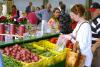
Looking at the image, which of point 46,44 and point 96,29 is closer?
point 46,44

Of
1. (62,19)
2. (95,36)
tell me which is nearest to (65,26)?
(62,19)

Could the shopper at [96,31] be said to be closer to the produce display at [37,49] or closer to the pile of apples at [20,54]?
the produce display at [37,49]

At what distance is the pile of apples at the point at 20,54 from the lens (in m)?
4.55

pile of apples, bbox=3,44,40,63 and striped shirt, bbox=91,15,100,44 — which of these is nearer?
pile of apples, bbox=3,44,40,63

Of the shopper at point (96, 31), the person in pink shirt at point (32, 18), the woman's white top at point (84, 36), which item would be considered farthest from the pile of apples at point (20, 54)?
the person in pink shirt at point (32, 18)

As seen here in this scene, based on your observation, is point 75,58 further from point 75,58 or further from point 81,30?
point 81,30

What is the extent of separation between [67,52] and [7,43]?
3.35 ft

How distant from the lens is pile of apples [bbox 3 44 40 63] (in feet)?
14.9

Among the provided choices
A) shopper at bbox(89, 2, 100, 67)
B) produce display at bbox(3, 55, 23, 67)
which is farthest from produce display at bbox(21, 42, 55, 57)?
shopper at bbox(89, 2, 100, 67)

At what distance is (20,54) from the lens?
4.64 metres

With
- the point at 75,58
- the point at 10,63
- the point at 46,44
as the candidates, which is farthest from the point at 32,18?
the point at 10,63

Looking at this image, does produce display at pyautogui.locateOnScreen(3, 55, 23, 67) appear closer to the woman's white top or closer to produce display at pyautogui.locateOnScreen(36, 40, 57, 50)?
produce display at pyautogui.locateOnScreen(36, 40, 57, 50)

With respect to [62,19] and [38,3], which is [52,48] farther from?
[38,3]

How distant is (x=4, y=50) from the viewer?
181 inches
